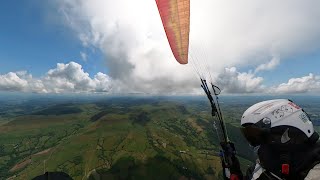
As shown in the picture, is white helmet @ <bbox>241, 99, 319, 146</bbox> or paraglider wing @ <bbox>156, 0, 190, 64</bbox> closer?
white helmet @ <bbox>241, 99, 319, 146</bbox>

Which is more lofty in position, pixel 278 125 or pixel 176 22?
pixel 176 22

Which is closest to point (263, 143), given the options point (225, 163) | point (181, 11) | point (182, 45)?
point (225, 163)

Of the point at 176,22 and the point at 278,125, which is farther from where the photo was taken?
the point at 176,22

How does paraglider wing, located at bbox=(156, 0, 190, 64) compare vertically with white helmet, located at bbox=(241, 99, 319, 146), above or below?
above

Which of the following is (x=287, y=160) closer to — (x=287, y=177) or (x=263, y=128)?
(x=287, y=177)
